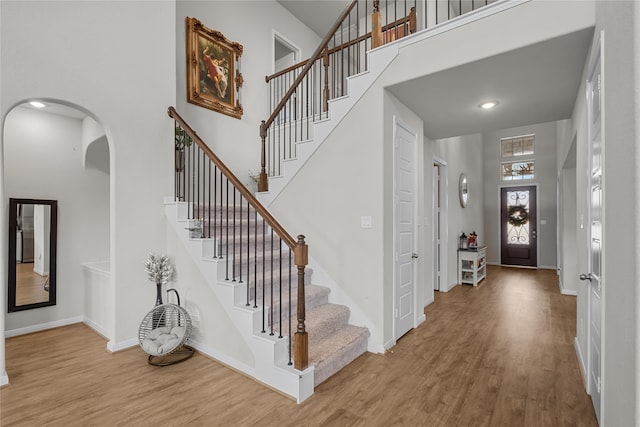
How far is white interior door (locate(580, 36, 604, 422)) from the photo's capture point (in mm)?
2055

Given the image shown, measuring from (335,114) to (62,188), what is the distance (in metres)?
3.65

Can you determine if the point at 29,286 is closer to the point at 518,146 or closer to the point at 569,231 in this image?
the point at 569,231

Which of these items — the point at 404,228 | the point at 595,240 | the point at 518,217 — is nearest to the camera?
the point at 595,240

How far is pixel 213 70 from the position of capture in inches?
191

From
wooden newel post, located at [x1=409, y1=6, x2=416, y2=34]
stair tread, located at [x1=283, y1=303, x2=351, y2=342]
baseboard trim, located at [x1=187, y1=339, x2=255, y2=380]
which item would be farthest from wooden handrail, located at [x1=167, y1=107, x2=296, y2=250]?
wooden newel post, located at [x1=409, y1=6, x2=416, y2=34]

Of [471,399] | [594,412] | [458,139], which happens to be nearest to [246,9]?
[458,139]

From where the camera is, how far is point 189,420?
2.12 metres

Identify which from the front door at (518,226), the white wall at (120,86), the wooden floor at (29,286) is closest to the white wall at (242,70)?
the white wall at (120,86)

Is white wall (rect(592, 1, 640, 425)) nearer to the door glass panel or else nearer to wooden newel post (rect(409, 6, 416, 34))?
wooden newel post (rect(409, 6, 416, 34))

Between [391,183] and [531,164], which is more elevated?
[531,164]

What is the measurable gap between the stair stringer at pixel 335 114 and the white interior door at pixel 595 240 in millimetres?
1701

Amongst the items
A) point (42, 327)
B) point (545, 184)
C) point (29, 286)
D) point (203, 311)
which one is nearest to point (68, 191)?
point (29, 286)

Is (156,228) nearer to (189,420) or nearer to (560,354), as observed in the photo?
(189,420)

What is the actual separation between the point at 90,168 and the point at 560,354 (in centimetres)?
606
